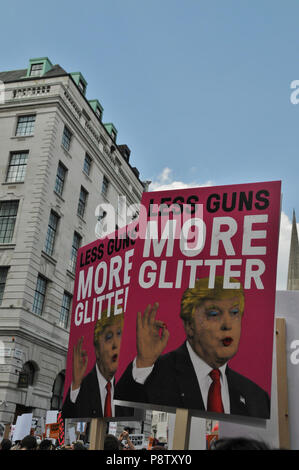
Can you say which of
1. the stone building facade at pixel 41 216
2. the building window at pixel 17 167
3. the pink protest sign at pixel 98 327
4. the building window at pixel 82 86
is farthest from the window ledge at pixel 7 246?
the pink protest sign at pixel 98 327

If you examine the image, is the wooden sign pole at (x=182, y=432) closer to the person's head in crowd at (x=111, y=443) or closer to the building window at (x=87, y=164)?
the person's head in crowd at (x=111, y=443)

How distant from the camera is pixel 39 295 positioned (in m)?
29.9

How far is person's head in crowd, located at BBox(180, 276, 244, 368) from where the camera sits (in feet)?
21.0

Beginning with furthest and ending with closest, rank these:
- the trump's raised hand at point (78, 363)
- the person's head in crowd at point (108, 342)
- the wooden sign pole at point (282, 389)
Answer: the trump's raised hand at point (78, 363)
the person's head in crowd at point (108, 342)
the wooden sign pole at point (282, 389)

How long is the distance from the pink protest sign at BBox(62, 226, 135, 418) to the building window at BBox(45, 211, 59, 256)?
72.2 ft

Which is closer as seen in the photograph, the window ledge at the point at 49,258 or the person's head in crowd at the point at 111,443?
the person's head in crowd at the point at 111,443

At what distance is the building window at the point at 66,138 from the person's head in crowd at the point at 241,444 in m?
33.3

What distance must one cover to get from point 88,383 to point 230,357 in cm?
337

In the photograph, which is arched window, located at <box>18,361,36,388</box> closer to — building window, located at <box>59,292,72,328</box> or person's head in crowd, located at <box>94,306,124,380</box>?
building window, located at <box>59,292,72,328</box>

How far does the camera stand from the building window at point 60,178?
108ft

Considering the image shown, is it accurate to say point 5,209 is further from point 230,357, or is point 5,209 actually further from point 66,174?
point 230,357

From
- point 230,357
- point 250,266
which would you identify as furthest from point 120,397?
point 250,266
